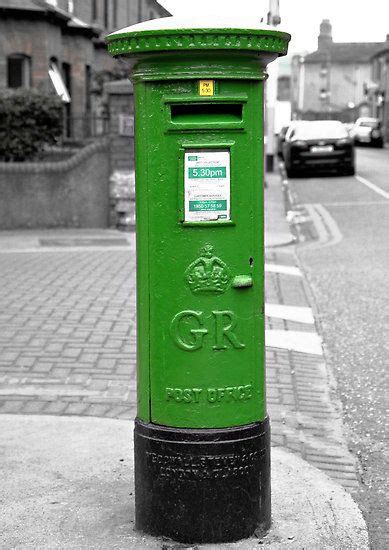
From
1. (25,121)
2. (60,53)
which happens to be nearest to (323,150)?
(60,53)

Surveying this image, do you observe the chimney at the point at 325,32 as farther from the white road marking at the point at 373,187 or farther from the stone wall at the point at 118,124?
the stone wall at the point at 118,124

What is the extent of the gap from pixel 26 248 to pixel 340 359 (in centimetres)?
702

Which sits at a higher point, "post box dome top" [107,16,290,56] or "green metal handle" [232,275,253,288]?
"post box dome top" [107,16,290,56]

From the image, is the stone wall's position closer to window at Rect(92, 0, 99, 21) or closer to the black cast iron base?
the black cast iron base

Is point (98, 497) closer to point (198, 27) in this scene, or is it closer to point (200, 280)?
point (200, 280)

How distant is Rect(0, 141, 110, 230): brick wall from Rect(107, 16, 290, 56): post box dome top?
12.1 meters

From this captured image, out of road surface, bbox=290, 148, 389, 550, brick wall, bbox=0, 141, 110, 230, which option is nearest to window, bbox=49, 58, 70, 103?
road surface, bbox=290, 148, 389, 550

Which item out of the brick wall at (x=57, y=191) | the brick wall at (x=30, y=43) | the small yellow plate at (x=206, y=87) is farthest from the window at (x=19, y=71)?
the small yellow plate at (x=206, y=87)

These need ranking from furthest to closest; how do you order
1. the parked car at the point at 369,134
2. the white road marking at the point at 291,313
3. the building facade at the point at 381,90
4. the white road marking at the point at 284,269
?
the building facade at the point at 381,90 → the parked car at the point at 369,134 → the white road marking at the point at 284,269 → the white road marking at the point at 291,313

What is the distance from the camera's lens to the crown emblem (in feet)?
12.9

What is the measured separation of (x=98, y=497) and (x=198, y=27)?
2052mm

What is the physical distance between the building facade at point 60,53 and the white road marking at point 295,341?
11.6 meters

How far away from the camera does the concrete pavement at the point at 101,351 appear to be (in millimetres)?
5902

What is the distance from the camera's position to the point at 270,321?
8.95 meters
